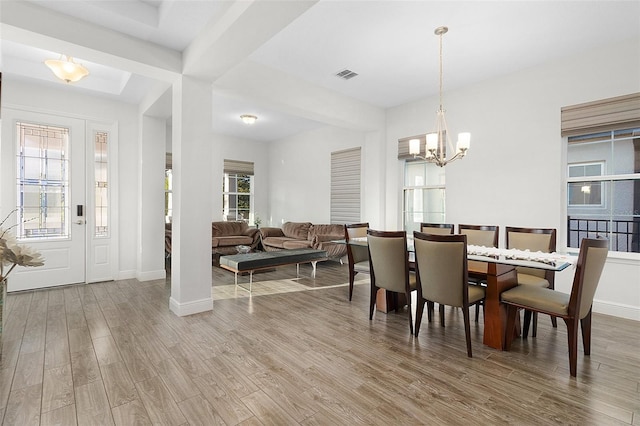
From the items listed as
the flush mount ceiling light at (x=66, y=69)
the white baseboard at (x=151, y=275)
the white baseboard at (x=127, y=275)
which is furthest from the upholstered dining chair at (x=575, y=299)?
the white baseboard at (x=127, y=275)

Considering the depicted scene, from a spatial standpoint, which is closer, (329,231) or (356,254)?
(356,254)

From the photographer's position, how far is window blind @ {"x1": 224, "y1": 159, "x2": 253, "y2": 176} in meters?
7.96

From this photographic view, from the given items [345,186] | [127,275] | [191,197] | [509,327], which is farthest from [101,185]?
[509,327]

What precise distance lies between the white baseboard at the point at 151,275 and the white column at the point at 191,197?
1772 millimetres

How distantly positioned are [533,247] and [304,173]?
17.5ft

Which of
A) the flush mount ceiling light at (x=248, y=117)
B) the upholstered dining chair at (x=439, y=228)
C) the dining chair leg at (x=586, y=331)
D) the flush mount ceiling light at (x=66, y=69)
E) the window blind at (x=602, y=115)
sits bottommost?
the dining chair leg at (x=586, y=331)

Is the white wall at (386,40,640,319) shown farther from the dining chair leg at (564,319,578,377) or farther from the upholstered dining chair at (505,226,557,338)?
the dining chair leg at (564,319,578,377)

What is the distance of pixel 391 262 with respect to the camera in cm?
304

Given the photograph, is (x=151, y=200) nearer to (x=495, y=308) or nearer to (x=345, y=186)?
(x=345, y=186)

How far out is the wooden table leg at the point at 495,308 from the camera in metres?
2.59

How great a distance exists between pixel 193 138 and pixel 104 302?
7.67ft

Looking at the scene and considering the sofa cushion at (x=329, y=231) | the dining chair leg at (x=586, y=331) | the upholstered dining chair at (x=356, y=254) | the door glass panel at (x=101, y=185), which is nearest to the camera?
the dining chair leg at (x=586, y=331)

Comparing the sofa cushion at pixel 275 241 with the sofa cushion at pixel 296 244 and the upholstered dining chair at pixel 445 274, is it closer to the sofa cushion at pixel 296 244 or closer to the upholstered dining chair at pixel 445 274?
the sofa cushion at pixel 296 244

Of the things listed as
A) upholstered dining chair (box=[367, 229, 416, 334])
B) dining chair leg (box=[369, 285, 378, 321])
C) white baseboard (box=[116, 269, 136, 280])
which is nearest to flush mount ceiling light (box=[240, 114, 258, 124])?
white baseboard (box=[116, 269, 136, 280])
